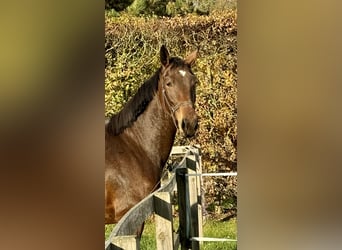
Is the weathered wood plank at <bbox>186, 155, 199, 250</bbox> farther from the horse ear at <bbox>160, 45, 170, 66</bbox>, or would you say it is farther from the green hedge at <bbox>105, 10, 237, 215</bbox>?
the horse ear at <bbox>160, 45, 170, 66</bbox>

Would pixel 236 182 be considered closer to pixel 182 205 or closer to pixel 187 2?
pixel 182 205

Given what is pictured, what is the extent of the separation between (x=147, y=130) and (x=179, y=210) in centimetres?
30

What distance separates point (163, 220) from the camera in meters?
1.44

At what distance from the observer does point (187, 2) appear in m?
1.45

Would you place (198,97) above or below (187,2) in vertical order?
below

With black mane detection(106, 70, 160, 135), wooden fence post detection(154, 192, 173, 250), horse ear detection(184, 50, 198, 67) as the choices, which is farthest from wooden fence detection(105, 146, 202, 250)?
horse ear detection(184, 50, 198, 67)

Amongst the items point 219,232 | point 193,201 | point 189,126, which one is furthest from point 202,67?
point 219,232

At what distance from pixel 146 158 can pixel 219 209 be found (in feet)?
1.03

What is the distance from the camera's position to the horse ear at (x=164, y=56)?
1440 millimetres

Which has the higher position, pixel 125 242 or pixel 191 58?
pixel 191 58

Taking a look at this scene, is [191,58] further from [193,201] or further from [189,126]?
[193,201]
